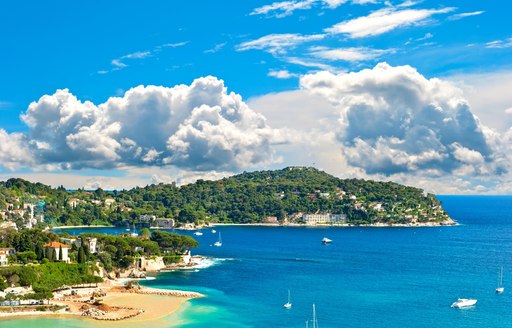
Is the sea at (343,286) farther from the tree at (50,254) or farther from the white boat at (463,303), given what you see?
the tree at (50,254)

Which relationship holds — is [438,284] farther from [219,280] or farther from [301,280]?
[219,280]

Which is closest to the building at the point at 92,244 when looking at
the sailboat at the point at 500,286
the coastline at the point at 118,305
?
the coastline at the point at 118,305

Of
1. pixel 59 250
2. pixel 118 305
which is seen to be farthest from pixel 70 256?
pixel 118 305

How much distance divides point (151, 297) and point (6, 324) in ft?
73.2

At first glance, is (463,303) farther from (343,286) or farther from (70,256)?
(70,256)

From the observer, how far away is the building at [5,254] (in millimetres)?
96725

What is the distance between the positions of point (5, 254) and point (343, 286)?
5716cm

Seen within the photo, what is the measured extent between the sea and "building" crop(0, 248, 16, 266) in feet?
76.1

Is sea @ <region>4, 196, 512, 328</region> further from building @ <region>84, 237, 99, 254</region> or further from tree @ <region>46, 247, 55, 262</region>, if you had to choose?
tree @ <region>46, 247, 55, 262</region>

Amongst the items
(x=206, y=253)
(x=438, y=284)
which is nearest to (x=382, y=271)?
(x=438, y=284)

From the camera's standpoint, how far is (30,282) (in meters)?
86.4

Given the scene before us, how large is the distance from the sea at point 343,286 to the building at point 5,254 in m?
23.2

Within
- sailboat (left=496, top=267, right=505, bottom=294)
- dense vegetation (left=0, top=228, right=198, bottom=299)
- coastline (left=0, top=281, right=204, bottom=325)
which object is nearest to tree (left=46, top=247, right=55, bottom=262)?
dense vegetation (left=0, top=228, right=198, bottom=299)

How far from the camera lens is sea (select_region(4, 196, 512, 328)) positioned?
74875mm
